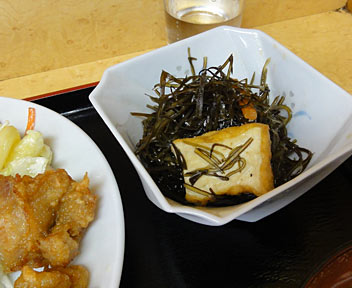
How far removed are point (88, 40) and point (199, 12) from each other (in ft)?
1.59

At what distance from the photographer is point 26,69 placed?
5.32ft

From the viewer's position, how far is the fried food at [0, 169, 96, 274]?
2.82 ft

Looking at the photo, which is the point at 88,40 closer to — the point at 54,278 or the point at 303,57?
the point at 303,57

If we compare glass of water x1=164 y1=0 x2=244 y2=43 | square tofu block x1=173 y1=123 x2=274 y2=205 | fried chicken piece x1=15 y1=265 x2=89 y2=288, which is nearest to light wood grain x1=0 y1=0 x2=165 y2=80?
glass of water x1=164 y1=0 x2=244 y2=43

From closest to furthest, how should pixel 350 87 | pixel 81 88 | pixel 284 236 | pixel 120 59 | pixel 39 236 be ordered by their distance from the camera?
pixel 39 236 → pixel 284 236 → pixel 81 88 → pixel 350 87 → pixel 120 59

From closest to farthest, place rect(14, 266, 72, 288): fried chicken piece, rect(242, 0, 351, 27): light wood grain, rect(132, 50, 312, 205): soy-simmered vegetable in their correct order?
1. rect(14, 266, 72, 288): fried chicken piece
2. rect(132, 50, 312, 205): soy-simmered vegetable
3. rect(242, 0, 351, 27): light wood grain

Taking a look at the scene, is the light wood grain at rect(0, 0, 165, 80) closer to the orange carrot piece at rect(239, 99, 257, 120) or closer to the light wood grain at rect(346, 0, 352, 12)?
the orange carrot piece at rect(239, 99, 257, 120)

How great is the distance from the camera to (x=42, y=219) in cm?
90

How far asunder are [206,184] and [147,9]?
39.9 inches

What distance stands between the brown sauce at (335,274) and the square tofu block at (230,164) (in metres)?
0.21

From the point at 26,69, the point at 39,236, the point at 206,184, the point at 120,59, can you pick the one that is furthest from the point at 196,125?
the point at 26,69

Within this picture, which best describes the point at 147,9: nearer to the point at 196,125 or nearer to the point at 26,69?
the point at 26,69

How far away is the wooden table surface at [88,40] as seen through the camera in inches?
59.6

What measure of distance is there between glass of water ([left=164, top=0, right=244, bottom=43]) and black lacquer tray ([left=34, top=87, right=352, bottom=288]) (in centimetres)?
70
